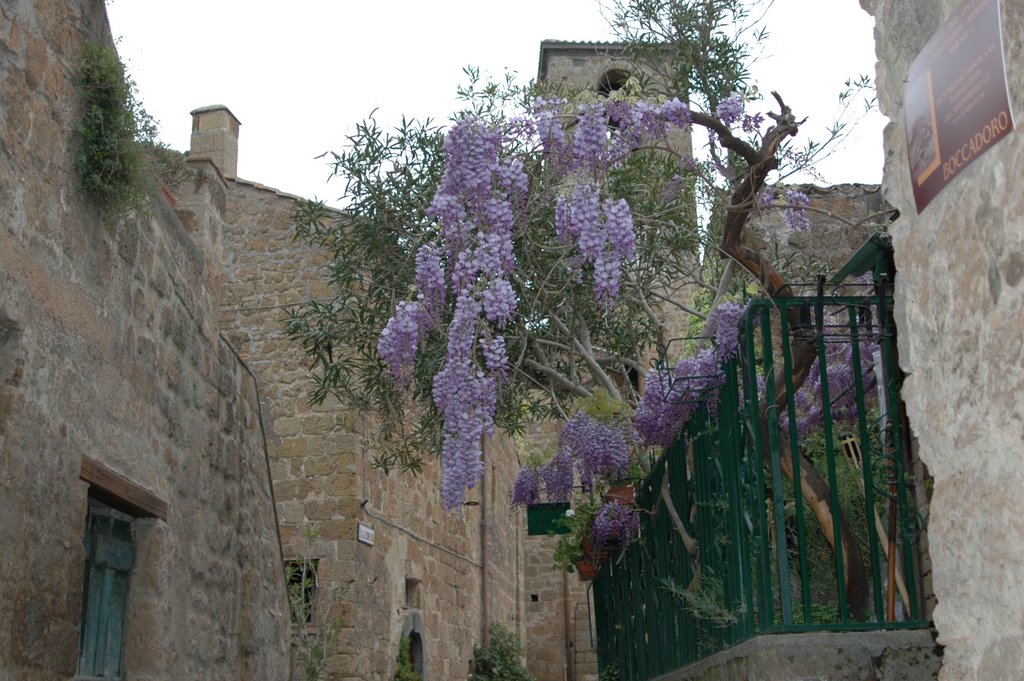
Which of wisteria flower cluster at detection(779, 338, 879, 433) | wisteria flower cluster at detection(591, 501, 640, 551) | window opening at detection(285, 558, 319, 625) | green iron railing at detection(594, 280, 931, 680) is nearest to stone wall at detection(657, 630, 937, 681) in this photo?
green iron railing at detection(594, 280, 931, 680)

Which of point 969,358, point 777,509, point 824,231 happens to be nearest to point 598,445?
point 824,231

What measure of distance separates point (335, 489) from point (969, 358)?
→ 28.3ft

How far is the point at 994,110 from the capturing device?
1.88 meters

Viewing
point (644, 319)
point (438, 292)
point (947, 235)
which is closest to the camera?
point (947, 235)

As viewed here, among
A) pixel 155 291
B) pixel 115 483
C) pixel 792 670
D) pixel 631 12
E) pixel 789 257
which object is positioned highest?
pixel 631 12

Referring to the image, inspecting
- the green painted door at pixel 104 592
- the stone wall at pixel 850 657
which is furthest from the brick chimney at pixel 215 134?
the stone wall at pixel 850 657

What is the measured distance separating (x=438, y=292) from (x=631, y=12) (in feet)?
6.36

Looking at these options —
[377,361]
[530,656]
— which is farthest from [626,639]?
[530,656]

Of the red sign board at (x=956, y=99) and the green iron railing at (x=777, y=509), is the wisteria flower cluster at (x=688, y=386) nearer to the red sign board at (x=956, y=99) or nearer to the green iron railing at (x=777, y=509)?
the green iron railing at (x=777, y=509)

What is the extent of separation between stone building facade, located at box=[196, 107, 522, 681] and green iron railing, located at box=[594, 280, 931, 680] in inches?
164

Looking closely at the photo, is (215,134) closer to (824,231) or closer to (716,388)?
(824,231)

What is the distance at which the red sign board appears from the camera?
1.89 metres

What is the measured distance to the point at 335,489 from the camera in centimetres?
1020

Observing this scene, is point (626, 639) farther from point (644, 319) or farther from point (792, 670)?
point (792, 670)
